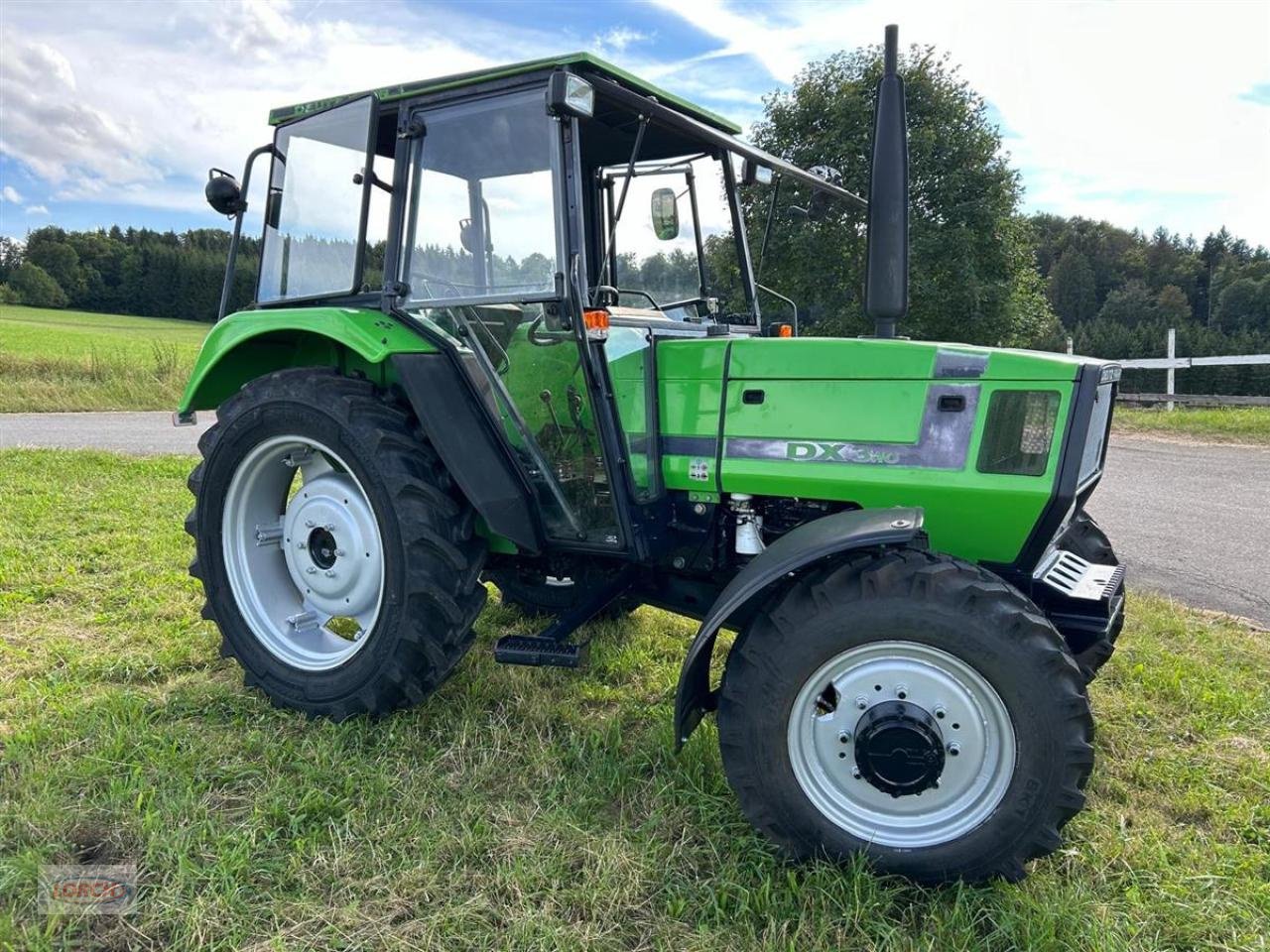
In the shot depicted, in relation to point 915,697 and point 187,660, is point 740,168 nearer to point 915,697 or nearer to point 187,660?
point 915,697

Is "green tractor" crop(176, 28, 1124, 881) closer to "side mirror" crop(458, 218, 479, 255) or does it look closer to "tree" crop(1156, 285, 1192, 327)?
"side mirror" crop(458, 218, 479, 255)

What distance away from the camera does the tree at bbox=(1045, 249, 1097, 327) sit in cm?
4391

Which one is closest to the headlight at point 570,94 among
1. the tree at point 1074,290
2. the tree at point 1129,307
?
the tree at point 1129,307

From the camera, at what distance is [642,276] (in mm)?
3561

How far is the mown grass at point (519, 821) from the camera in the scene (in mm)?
2092

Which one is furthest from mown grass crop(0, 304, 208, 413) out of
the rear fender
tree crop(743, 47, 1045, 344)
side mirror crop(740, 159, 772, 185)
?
side mirror crop(740, 159, 772, 185)

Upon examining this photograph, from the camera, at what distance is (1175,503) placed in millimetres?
7809

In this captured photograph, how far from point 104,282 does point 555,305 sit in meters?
51.2

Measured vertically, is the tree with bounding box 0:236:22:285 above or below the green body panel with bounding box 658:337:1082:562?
above

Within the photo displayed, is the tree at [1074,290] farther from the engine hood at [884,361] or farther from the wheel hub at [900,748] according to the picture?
the wheel hub at [900,748]

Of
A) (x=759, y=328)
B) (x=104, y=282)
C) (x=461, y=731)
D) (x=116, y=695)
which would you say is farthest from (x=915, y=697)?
(x=104, y=282)

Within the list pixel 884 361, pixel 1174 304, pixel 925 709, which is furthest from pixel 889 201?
pixel 1174 304

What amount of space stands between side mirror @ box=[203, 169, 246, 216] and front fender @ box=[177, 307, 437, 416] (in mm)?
504

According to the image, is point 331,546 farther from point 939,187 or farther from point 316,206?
point 939,187
